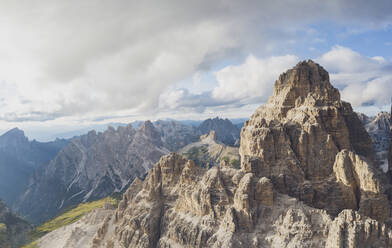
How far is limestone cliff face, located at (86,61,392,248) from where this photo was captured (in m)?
57.0

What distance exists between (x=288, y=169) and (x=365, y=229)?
25.6m

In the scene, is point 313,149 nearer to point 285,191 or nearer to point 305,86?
point 285,191

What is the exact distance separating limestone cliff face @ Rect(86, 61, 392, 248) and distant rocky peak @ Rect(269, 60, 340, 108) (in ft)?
1.15

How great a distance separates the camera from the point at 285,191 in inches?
2800

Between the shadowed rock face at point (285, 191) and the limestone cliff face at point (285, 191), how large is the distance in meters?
0.25

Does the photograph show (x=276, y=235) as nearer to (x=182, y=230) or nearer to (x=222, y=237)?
(x=222, y=237)

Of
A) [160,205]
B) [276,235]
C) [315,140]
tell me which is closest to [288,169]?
[315,140]

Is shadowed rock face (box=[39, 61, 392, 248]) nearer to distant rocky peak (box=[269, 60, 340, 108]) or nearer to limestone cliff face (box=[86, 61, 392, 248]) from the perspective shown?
limestone cliff face (box=[86, 61, 392, 248])

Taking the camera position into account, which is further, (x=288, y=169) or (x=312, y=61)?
(x=312, y=61)

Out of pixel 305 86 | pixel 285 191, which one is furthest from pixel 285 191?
pixel 305 86

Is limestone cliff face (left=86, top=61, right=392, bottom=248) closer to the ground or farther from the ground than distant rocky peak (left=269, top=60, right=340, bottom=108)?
closer to the ground

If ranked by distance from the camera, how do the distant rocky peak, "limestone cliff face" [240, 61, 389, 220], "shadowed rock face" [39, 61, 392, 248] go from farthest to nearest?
1. the distant rocky peak
2. "limestone cliff face" [240, 61, 389, 220]
3. "shadowed rock face" [39, 61, 392, 248]

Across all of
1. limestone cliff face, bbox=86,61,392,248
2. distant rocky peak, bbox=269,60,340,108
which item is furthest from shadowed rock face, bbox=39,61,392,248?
distant rocky peak, bbox=269,60,340,108

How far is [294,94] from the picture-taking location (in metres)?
90.8
